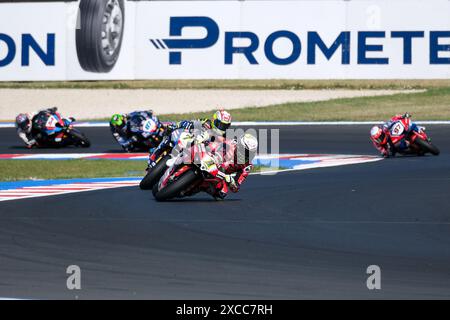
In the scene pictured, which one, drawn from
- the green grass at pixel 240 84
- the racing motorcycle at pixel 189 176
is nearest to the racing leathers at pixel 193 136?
the racing motorcycle at pixel 189 176

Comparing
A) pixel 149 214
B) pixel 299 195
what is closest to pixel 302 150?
pixel 299 195

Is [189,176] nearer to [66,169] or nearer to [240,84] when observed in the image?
[66,169]

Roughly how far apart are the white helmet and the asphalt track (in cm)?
56

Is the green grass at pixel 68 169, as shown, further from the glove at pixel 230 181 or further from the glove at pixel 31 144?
the glove at pixel 230 181

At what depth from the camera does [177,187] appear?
539 inches

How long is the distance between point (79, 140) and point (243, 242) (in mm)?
14723

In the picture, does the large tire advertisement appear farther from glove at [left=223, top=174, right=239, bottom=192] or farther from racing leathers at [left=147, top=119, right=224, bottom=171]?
glove at [left=223, top=174, right=239, bottom=192]

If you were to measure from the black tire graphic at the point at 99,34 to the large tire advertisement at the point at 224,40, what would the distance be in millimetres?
32

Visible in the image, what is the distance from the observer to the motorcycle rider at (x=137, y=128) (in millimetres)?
22547

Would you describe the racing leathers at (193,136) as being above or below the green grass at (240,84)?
below

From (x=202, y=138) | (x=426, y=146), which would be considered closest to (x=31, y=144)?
(x=426, y=146)

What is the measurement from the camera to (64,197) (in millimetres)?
14609

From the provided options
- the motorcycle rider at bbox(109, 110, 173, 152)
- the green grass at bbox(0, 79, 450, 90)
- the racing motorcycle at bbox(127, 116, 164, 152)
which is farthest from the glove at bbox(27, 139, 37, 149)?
the green grass at bbox(0, 79, 450, 90)
